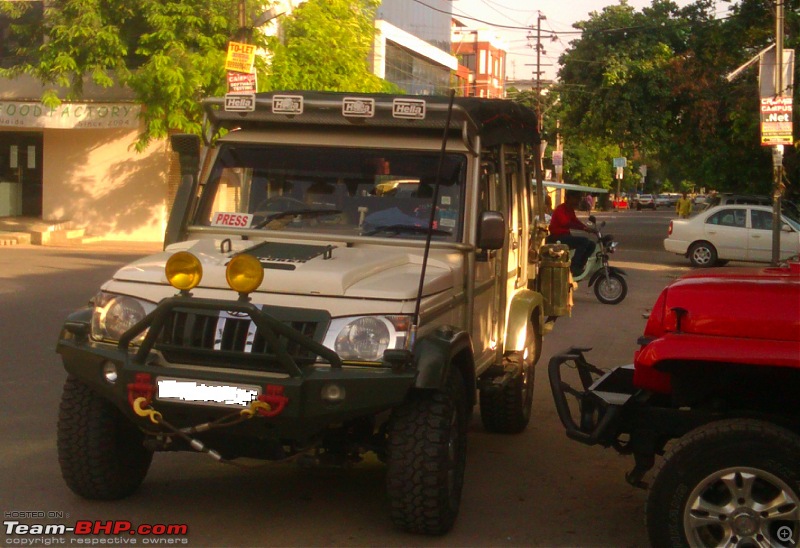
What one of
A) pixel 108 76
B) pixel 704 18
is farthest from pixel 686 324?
pixel 704 18

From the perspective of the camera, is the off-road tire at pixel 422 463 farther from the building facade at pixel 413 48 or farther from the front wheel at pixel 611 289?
the building facade at pixel 413 48

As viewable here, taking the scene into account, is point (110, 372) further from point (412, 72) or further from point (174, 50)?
point (412, 72)

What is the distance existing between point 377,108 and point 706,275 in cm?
202

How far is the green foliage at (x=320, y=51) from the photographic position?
24.3 meters

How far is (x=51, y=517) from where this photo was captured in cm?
512

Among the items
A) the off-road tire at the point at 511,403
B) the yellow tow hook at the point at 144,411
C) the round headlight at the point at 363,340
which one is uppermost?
the round headlight at the point at 363,340

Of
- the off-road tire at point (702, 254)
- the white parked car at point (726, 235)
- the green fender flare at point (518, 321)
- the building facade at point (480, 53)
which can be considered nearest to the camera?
the green fender flare at point (518, 321)

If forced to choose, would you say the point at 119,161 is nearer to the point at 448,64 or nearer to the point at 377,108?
the point at 377,108

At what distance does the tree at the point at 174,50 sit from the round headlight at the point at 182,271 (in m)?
19.4

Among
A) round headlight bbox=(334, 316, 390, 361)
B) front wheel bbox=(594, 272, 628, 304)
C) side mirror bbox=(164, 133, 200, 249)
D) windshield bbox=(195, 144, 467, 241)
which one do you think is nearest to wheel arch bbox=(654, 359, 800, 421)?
round headlight bbox=(334, 316, 390, 361)

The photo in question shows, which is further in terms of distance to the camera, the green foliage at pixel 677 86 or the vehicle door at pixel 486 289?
the green foliage at pixel 677 86

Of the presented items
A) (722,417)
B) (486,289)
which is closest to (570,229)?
(486,289)

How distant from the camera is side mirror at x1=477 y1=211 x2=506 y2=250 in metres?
5.54

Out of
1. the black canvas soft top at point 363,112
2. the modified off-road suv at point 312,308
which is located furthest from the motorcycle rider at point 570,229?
the black canvas soft top at point 363,112
